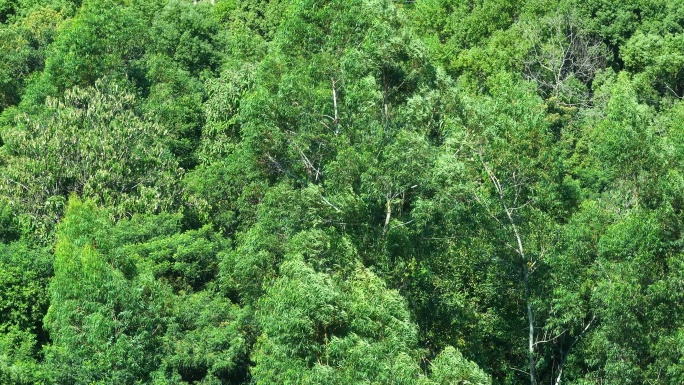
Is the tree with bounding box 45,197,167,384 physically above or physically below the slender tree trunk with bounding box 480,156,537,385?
below

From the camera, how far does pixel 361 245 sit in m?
35.7

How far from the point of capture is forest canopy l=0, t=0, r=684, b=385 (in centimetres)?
3378

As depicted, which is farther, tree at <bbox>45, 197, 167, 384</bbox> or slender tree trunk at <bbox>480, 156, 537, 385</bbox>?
tree at <bbox>45, 197, 167, 384</bbox>

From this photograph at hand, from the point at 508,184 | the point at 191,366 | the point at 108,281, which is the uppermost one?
the point at 508,184

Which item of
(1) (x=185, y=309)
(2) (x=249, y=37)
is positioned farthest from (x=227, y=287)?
(2) (x=249, y=37)

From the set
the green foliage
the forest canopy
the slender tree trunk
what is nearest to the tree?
the forest canopy

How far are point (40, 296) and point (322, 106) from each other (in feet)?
42.1

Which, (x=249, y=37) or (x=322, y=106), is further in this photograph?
(x=249, y=37)

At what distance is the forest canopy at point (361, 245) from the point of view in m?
33.8

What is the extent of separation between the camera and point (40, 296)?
138ft

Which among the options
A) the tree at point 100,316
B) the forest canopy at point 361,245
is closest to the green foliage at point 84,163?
→ the forest canopy at point 361,245

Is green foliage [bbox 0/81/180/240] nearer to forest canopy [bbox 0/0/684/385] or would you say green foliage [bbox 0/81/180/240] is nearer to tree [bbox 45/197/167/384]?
forest canopy [bbox 0/0/684/385]

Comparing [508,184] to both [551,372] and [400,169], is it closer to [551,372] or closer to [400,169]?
[400,169]

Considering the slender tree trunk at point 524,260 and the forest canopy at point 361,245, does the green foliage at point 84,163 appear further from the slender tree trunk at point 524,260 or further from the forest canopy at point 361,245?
the slender tree trunk at point 524,260
